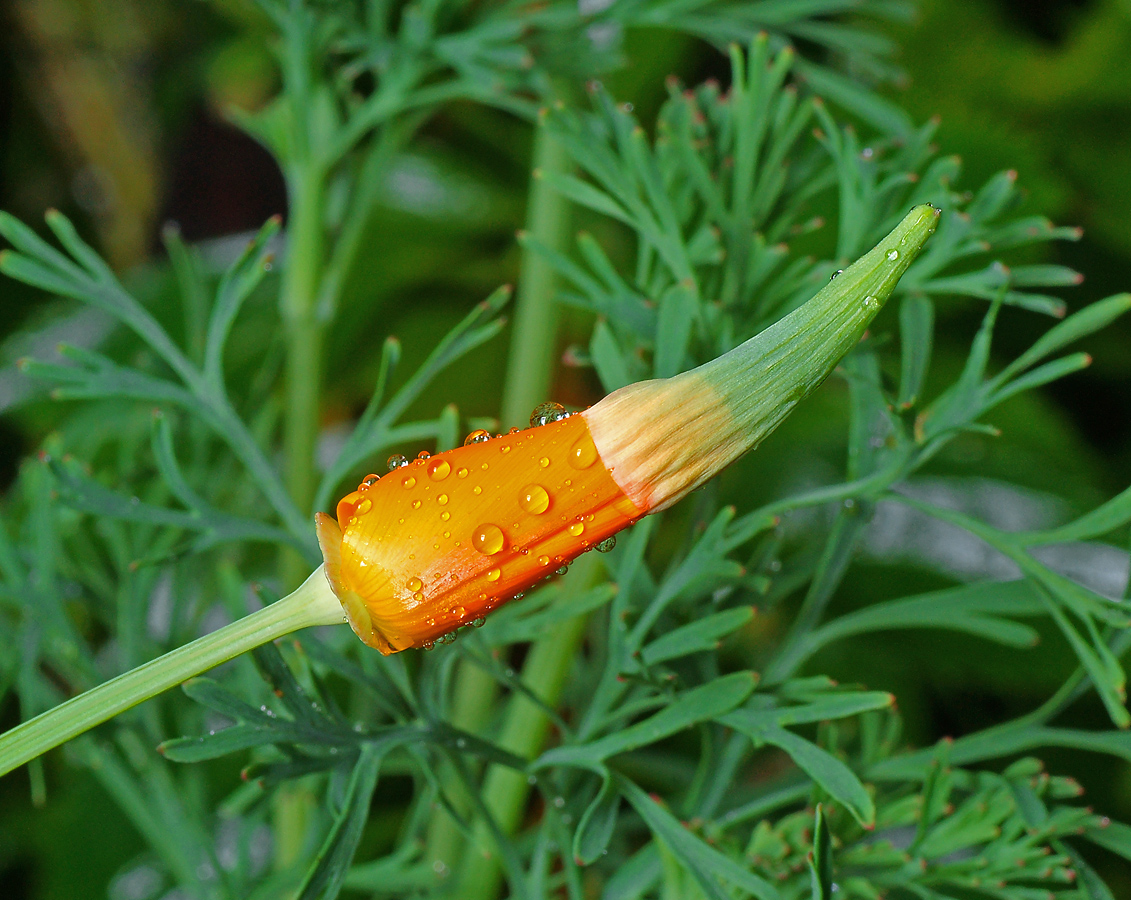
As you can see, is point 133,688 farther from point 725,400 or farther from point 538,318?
point 538,318

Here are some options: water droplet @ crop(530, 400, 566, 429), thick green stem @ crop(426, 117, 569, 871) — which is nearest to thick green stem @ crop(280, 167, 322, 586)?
thick green stem @ crop(426, 117, 569, 871)

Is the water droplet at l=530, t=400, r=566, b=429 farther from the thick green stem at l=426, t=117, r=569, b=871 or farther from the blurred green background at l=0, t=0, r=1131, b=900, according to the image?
the blurred green background at l=0, t=0, r=1131, b=900

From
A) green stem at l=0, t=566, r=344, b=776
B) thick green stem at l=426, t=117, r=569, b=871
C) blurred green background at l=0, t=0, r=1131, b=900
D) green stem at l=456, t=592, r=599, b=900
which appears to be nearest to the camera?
green stem at l=0, t=566, r=344, b=776

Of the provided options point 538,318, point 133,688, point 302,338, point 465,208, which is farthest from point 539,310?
point 465,208

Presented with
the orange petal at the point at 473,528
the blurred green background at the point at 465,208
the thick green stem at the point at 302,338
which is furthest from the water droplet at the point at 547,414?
the blurred green background at the point at 465,208

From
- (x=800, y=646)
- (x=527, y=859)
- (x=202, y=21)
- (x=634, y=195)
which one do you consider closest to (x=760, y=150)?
(x=634, y=195)
